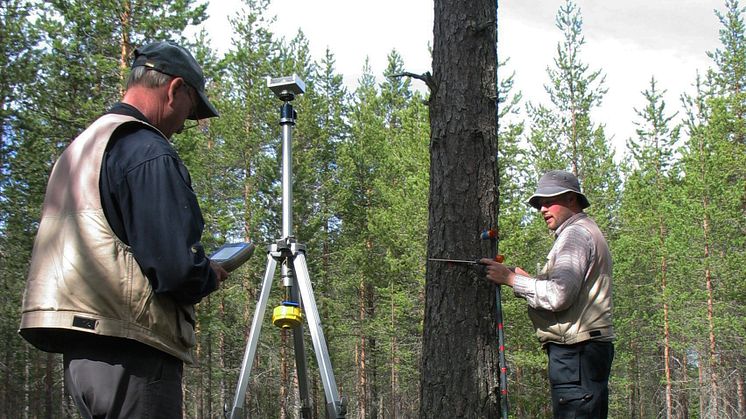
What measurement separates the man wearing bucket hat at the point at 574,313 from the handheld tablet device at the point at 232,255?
1.15m

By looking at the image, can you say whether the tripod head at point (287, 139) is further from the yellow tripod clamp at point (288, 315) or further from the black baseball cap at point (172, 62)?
the black baseball cap at point (172, 62)

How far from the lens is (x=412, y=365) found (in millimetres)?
20547

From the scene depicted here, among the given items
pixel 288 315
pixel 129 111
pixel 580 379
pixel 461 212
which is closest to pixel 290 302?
pixel 288 315

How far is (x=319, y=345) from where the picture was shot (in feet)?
10.6

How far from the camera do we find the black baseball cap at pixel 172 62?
71.6 inches

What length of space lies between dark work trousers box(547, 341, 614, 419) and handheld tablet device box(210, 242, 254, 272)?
63.7 inches

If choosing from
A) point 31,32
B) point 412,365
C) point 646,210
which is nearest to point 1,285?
point 31,32

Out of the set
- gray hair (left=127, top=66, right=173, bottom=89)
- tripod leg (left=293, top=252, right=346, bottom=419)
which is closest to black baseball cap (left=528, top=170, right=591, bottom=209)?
tripod leg (left=293, top=252, right=346, bottom=419)

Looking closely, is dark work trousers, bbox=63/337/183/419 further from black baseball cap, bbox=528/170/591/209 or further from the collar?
black baseball cap, bbox=528/170/591/209

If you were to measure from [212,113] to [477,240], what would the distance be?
1.44 metres

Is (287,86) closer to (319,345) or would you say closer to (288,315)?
(288,315)

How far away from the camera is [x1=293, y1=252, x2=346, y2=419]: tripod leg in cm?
311

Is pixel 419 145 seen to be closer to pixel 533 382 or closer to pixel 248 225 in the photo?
pixel 248 225

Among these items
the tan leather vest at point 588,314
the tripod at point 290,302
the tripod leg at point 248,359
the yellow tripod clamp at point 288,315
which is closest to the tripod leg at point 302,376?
the tripod at point 290,302
